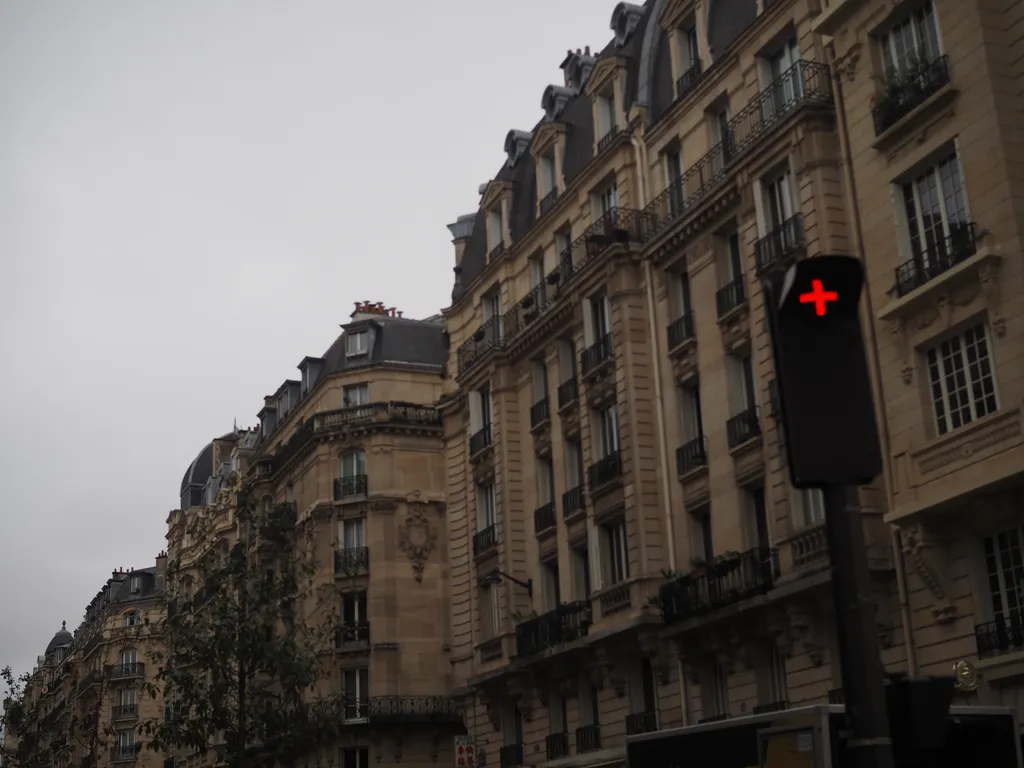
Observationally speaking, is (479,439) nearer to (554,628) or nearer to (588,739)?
(554,628)

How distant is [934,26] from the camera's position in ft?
75.1

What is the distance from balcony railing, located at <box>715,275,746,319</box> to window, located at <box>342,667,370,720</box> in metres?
25.5

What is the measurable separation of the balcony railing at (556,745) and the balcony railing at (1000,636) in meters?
15.6

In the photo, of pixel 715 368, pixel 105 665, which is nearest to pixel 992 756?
pixel 715 368

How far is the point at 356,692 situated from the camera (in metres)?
50.2

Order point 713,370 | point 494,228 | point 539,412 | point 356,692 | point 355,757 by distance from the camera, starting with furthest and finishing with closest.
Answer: point 356,692 → point 355,757 → point 494,228 → point 539,412 → point 713,370

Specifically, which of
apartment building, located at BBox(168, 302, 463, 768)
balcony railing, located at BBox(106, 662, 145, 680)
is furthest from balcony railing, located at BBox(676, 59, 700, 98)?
balcony railing, located at BBox(106, 662, 145, 680)

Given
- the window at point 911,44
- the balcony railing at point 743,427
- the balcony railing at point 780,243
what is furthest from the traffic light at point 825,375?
the balcony railing at point 743,427

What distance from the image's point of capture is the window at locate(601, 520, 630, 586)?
32969mm

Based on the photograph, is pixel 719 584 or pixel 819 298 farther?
pixel 719 584

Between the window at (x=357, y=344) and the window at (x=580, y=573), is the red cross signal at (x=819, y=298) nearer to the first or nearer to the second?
the window at (x=580, y=573)

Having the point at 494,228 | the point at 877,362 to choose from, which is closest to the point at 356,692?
the point at 494,228

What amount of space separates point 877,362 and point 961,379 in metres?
1.96

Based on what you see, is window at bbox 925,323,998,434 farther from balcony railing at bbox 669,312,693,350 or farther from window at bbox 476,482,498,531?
window at bbox 476,482,498,531
